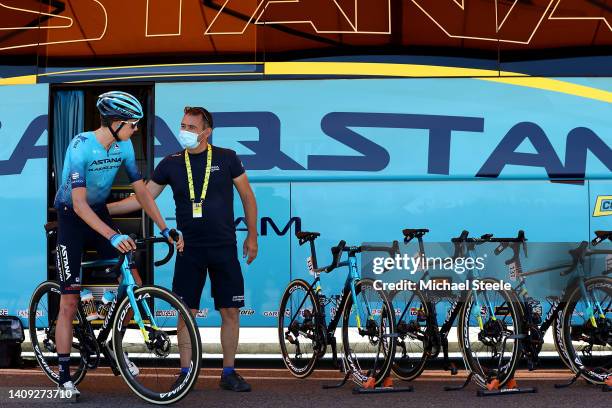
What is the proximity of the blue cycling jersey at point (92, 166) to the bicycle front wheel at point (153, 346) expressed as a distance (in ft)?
2.66

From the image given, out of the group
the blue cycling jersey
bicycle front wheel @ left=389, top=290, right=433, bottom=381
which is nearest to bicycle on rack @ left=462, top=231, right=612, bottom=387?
bicycle front wheel @ left=389, top=290, right=433, bottom=381

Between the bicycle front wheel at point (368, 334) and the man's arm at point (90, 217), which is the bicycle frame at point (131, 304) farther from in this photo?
the bicycle front wheel at point (368, 334)

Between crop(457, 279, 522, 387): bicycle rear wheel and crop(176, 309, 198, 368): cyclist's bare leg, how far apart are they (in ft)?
6.26

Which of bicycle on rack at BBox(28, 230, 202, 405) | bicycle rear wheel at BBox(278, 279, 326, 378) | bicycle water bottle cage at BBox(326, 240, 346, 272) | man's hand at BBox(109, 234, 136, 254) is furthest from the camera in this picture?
bicycle rear wheel at BBox(278, 279, 326, 378)

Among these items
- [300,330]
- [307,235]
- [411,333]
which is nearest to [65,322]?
[300,330]

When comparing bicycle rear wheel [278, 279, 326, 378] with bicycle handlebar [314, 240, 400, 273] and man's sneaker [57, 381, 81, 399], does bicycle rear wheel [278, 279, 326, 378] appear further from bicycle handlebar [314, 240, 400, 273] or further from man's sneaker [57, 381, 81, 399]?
man's sneaker [57, 381, 81, 399]

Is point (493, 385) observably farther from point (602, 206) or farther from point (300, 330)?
point (602, 206)

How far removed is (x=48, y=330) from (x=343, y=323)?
7.11 ft

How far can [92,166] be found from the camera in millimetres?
6848

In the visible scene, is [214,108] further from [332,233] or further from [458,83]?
[458,83]

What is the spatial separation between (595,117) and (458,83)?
1.16 metres

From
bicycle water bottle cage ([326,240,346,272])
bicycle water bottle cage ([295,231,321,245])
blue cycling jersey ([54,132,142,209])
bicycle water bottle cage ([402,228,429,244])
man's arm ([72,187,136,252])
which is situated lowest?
bicycle water bottle cage ([326,240,346,272])

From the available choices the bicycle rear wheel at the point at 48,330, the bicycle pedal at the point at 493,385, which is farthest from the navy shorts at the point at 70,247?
the bicycle pedal at the point at 493,385

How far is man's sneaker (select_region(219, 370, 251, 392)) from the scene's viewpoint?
7.20 meters
